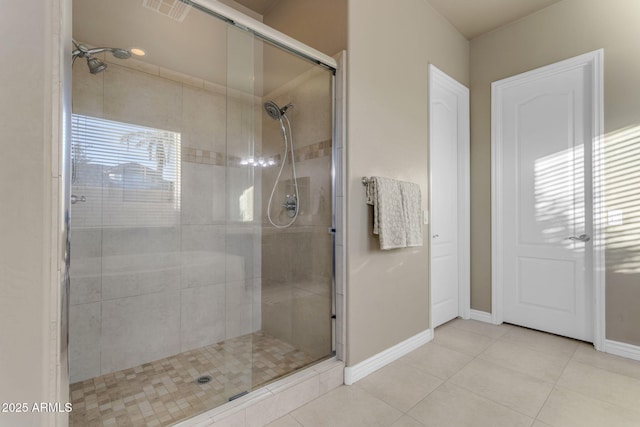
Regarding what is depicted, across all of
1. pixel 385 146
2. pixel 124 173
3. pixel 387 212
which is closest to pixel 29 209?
pixel 124 173

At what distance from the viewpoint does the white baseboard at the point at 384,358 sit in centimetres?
197

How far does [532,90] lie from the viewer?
9.35 feet

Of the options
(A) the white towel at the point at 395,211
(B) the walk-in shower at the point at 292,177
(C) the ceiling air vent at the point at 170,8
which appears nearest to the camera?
(C) the ceiling air vent at the point at 170,8

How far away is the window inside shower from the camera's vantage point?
6.13ft

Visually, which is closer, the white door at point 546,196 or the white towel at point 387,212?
the white towel at point 387,212

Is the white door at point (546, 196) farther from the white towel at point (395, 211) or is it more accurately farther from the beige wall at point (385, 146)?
the white towel at point (395, 211)

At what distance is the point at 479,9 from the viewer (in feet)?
9.06

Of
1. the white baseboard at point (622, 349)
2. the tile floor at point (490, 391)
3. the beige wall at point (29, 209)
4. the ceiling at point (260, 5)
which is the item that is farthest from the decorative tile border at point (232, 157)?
the white baseboard at point (622, 349)

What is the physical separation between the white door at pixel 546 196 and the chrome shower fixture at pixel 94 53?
3239 millimetres

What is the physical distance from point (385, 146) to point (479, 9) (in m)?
1.73

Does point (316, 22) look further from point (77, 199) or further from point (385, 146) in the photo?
point (77, 199)

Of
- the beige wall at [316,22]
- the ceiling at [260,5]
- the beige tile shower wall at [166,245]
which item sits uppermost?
the ceiling at [260,5]

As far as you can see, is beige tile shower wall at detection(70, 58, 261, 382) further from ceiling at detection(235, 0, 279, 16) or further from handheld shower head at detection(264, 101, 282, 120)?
ceiling at detection(235, 0, 279, 16)

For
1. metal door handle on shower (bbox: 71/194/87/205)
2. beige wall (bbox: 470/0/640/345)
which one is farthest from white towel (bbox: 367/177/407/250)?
metal door handle on shower (bbox: 71/194/87/205)
